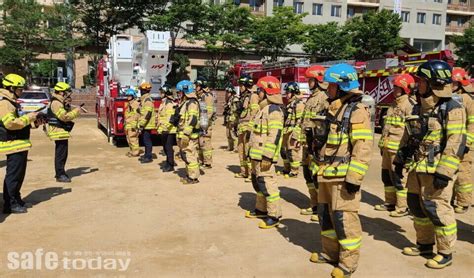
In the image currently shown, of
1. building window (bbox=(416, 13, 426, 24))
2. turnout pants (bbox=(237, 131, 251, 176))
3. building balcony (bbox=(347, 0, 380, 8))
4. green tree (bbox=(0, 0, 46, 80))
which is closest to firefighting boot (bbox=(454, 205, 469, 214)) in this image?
turnout pants (bbox=(237, 131, 251, 176))

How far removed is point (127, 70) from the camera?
14.1 meters

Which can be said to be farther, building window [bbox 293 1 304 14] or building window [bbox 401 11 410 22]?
building window [bbox 401 11 410 22]

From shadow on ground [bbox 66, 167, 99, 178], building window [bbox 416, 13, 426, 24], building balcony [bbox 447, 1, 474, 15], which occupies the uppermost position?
building balcony [bbox 447, 1, 474, 15]

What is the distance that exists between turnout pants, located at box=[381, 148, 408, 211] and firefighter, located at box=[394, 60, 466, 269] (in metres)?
1.65

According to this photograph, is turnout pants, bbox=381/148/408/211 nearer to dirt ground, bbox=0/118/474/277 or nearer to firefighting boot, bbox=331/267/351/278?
dirt ground, bbox=0/118/474/277

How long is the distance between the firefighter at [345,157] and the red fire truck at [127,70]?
886 centimetres

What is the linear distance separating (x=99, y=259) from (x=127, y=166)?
5.46m

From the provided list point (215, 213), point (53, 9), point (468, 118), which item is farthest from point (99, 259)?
point (53, 9)

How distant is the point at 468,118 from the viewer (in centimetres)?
620

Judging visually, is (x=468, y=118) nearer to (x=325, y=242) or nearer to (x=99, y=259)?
(x=325, y=242)

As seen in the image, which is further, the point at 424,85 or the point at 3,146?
the point at 3,146

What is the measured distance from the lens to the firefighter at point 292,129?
8.52 m

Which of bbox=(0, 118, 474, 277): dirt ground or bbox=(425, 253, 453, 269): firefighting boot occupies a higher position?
bbox=(425, 253, 453, 269): firefighting boot

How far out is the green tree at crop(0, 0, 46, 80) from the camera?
28172mm
